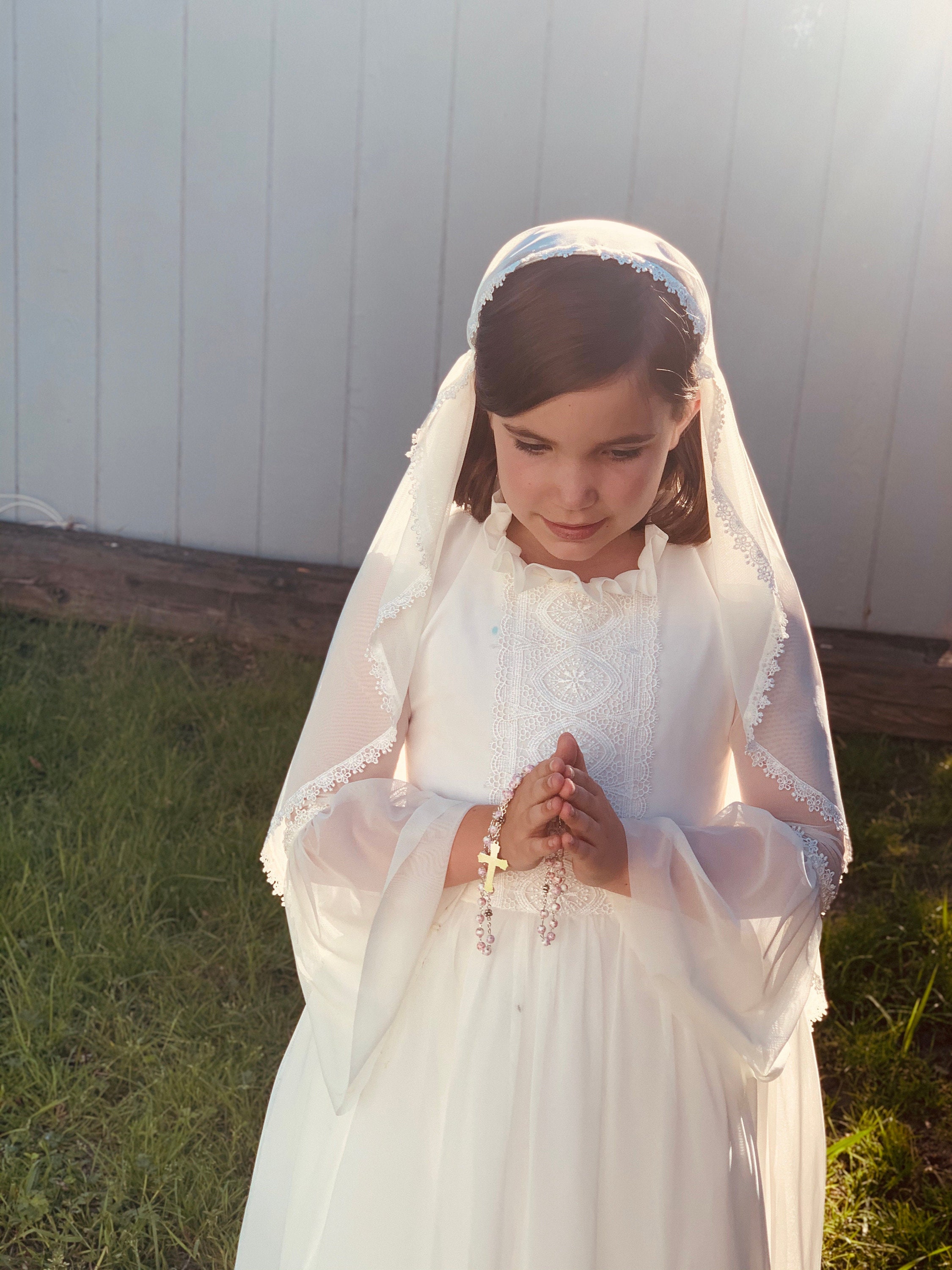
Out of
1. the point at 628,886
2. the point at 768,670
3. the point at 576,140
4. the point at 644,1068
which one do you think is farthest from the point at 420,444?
the point at 576,140

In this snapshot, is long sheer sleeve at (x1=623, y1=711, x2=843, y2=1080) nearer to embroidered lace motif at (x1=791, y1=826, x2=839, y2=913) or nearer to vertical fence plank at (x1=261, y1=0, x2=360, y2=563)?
embroidered lace motif at (x1=791, y1=826, x2=839, y2=913)

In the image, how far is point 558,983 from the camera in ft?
4.75

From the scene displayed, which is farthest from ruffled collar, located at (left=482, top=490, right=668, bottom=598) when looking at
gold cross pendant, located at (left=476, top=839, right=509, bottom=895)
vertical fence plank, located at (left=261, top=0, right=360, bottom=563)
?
vertical fence plank, located at (left=261, top=0, right=360, bottom=563)

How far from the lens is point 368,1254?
4.70 feet

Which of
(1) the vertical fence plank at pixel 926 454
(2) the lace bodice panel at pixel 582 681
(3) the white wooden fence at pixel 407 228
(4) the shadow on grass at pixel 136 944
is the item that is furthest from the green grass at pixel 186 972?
(2) the lace bodice panel at pixel 582 681

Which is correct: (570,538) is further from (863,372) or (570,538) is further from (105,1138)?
(863,372)

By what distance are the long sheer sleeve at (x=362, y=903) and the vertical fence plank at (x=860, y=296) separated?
2553mm

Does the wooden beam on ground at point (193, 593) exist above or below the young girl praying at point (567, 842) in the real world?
below

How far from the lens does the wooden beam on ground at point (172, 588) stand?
394cm

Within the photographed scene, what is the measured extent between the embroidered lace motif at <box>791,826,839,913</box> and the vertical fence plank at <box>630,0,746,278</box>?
259 centimetres

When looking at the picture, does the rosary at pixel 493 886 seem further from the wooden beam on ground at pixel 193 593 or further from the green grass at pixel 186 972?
the wooden beam on ground at pixel 193 593

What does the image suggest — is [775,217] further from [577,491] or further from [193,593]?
[577,491]

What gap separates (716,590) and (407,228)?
256 cm

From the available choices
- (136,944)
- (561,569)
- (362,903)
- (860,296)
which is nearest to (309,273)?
(860,296)
